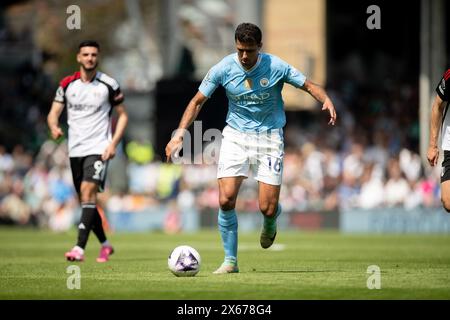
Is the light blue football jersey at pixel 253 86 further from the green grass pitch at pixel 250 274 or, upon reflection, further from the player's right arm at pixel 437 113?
the green grass pitch at pixel 250 274

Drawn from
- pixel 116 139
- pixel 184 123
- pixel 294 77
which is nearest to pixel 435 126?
pixel 294 77

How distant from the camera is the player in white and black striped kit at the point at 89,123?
15.2 metres

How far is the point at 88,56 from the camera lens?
1521 centimetres

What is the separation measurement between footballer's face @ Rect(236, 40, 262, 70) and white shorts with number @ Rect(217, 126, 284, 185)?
84 centimetres

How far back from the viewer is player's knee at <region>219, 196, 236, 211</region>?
1242 centimetres

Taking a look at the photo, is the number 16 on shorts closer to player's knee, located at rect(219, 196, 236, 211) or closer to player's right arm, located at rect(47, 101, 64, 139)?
player's knee, located at rect(219, 196, 236, 211)

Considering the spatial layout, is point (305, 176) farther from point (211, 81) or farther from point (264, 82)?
point (211, 81)

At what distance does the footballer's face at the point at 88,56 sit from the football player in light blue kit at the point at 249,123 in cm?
317

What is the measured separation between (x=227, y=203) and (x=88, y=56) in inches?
153

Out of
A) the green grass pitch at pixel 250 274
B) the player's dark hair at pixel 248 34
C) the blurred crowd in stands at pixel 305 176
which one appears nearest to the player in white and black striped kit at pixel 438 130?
the green grass pitch at pixel 250 274

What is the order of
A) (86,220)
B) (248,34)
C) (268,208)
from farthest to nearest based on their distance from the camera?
(86,220), (268,208), (248,34)

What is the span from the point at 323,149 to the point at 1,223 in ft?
34.1

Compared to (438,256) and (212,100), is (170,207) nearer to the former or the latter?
(212,100)

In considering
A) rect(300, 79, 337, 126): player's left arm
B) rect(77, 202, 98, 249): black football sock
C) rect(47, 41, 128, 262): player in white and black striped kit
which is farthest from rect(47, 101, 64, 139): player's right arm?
rect(300, 79, 337, 126): player's left arm
